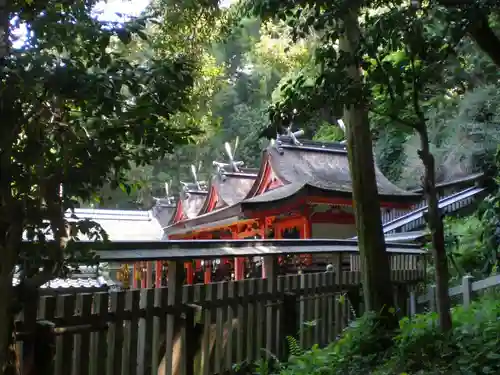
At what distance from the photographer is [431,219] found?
11.8ft

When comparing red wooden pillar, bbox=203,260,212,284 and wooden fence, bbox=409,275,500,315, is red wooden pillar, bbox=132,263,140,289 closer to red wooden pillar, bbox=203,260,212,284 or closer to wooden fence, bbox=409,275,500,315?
red wooden pillar, bbox=203,260,212,284

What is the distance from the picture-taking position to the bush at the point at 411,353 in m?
3.49

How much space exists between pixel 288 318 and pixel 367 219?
3.88ft

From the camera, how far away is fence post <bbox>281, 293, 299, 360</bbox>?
4941 mm

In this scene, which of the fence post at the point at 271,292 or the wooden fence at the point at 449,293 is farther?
the wooden fence at the point at 449,293

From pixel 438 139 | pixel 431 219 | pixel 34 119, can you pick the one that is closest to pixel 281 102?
pixel 431 219

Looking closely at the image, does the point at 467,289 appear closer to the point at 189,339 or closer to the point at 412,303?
the point at 412,303

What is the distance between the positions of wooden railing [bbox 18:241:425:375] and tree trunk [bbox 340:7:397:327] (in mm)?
759

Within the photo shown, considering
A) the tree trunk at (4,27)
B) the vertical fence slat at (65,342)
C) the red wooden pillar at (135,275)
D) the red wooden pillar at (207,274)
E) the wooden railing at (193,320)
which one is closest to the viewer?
the tree trunk at (4,27)

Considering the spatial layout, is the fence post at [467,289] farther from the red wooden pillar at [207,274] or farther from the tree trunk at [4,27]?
the red wooden pillar at [207,274]

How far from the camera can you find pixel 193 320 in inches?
162

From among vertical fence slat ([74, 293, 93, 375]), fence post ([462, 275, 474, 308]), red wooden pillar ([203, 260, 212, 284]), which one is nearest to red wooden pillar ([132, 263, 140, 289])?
red wooden pillar ([203, 260, 212, 284])

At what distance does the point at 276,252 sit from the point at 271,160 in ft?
37.0

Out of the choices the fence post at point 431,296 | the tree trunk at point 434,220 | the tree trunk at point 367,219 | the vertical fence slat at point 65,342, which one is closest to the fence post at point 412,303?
the fence post at point 431,296
